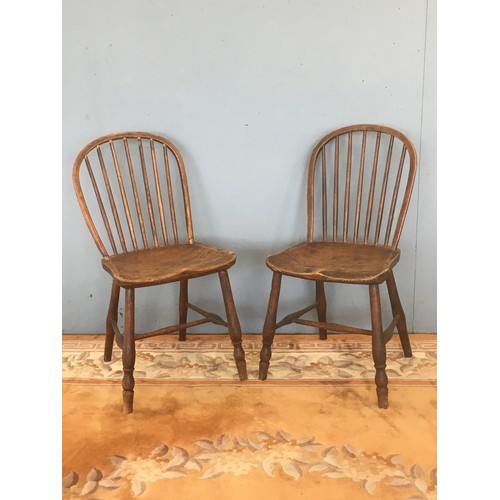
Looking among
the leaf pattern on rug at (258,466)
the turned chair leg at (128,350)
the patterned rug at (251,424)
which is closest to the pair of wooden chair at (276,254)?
the turned chair leg at (128,350)

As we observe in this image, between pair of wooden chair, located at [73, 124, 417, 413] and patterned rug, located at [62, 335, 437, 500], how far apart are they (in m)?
0.11

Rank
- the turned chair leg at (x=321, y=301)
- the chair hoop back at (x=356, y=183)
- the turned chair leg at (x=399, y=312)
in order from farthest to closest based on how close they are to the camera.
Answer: the turned chair leg at (x=321, y=301)
the chair hoop back at (x=356, y=183)
the turned chair leg at (x=399, y=312)

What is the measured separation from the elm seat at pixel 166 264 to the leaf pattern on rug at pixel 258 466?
1.86 feet

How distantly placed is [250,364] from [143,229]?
28.8 inches

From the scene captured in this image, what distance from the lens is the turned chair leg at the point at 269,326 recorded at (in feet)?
7.15

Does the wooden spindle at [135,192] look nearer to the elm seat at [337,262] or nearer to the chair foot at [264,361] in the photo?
the elm seat at [337,262]

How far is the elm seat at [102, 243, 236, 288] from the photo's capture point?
1.98 metres

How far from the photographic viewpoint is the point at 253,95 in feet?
8.02

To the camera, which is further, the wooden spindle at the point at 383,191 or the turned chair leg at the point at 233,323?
the wooden spindle at the point at 383,191

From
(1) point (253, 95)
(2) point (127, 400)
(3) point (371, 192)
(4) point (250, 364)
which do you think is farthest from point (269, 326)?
(1) point (253, 95)

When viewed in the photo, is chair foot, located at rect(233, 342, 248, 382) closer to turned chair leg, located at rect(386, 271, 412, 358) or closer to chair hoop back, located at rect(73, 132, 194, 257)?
chair hoop back, located at rect(73, 132, 194, 257)

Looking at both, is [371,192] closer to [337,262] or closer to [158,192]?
[337,262]
